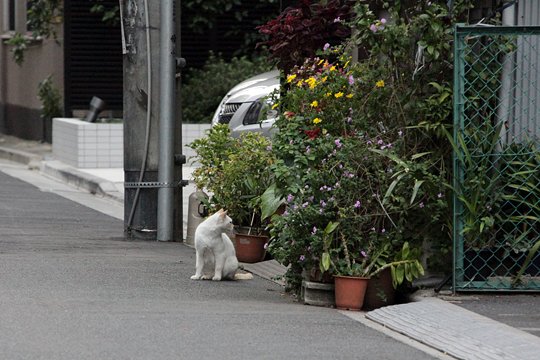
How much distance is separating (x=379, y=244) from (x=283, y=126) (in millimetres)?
1519

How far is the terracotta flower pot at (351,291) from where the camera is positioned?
8758 millimetres

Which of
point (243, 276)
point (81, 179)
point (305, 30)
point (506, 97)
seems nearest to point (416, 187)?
point (506, 97)

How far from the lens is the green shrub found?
71.9ft

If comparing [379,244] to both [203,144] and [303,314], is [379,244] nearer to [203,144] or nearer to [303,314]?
[303,314]

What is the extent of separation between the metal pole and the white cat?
8.86 feet

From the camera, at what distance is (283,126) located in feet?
32.7

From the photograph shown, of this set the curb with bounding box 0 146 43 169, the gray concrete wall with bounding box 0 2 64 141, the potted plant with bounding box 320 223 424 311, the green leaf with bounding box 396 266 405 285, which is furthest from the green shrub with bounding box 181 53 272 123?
the green leaf with bounding box 396 266 405 285

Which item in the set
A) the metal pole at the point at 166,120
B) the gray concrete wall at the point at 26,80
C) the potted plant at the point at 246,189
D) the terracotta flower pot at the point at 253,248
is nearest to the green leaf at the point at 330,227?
the potted plant at the point at 246,189

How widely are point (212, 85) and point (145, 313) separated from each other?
14.2m

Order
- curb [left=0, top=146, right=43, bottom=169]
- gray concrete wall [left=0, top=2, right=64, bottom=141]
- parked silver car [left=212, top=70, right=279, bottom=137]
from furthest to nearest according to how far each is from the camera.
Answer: gray concrete wall [left=0, top=2, right=64, bottom=141]
curb [left=0, top=146, right=43, bottom=169]
parked silver car [left=212, top=70, right=279, bottom=137]

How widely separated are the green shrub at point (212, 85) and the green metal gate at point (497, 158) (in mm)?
12759

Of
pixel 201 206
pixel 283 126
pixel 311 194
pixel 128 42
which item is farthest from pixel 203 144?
pixel 311 194

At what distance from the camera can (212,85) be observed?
22.3 meters

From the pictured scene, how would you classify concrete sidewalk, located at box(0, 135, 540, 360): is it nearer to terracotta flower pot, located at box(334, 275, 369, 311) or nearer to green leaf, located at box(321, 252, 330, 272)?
terracotta flower pot, located at box(334, 275, 369, 311)
